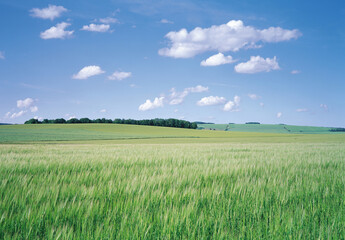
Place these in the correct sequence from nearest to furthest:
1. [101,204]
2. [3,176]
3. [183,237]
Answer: [183,237] < [101,204] < [3,176]

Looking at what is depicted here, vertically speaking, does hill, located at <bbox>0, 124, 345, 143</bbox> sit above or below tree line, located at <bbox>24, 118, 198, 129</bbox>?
below

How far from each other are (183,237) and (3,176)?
3.15 meters

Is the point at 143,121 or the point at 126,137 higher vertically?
the point at 143,121

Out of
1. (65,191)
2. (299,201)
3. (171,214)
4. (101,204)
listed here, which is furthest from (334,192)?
(65,191)

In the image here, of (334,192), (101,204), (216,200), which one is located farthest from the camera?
(334,192)

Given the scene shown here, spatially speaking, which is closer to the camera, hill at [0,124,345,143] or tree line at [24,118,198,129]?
hill at [0,124,345,143]

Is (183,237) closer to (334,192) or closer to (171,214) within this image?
(171,214)

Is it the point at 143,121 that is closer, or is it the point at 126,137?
the point at 126,137

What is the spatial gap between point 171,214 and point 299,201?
1.63 m

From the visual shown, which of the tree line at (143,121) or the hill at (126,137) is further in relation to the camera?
the tree line at (143,121)

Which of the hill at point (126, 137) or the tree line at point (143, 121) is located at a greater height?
the tree line at point (143, 121)

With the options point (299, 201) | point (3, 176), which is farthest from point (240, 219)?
point (3, 176)

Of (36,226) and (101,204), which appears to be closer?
(36,226)

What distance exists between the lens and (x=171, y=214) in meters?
1.84
